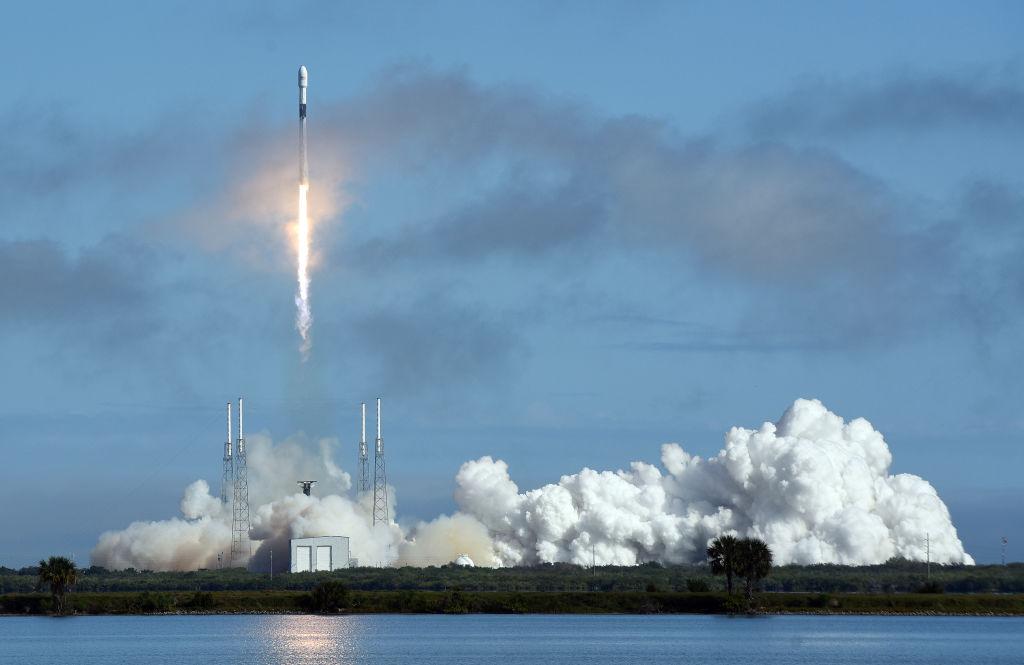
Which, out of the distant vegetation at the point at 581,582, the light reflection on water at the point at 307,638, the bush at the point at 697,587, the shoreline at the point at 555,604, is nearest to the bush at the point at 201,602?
the shoreline at the point at 555,604

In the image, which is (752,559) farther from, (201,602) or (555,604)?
(201,602)

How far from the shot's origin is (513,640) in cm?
14475

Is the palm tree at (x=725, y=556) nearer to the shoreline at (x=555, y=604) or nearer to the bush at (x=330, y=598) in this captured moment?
the shoreline at (x=555, y=604)

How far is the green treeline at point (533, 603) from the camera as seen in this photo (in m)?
166

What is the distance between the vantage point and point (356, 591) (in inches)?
6964

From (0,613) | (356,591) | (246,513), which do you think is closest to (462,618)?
(356,591)

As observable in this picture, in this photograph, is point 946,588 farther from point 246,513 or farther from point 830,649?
point 246,513

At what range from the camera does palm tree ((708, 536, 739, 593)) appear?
163000 millimetres

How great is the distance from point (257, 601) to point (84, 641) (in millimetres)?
25414

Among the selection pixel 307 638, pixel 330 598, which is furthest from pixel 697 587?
pixel 307 638

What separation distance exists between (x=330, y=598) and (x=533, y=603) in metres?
17.2

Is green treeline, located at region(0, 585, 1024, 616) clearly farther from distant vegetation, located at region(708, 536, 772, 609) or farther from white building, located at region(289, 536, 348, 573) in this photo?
white building, located at region(289, 536, 348, 573)

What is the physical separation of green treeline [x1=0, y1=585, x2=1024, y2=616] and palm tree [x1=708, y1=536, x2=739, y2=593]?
3487 millimetres

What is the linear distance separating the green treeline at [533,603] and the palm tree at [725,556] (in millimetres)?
3487
